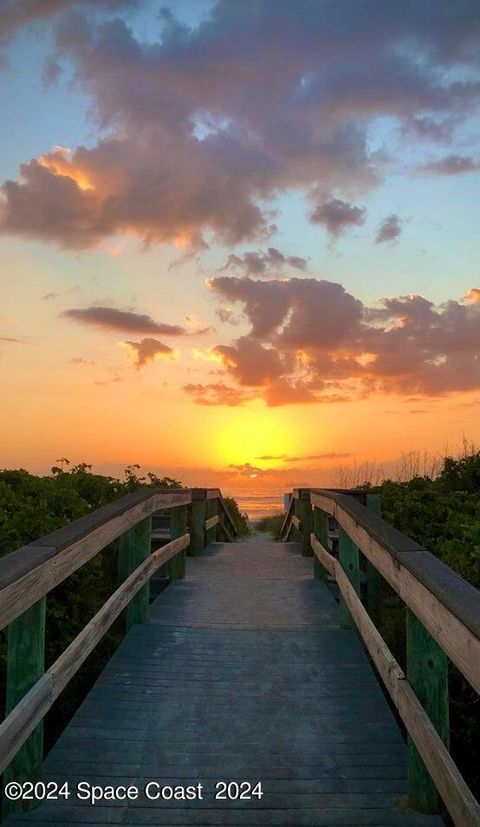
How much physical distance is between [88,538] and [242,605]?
12.1 feet

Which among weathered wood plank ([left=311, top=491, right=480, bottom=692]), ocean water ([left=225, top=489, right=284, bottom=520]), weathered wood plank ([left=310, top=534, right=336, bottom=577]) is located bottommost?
→ ocean water ([left=225, top=489, right=284, bottom=520])

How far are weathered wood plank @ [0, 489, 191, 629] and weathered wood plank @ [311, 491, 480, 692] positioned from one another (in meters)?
1.84

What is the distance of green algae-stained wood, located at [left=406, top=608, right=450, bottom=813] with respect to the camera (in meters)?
3.51

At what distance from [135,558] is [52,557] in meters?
2.82

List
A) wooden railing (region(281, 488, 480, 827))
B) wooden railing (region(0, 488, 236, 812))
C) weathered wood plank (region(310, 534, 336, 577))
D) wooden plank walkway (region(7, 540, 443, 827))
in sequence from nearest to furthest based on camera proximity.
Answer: wooden railing (region(281, 488, 480, 827)) < wooden railing (region(0, 488, 236, 812)) < wooden plank walkway (region(7, 540, 443, 827)) < weathered wood plank (region(310, 534, 336, 577))

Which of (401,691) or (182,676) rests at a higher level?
(401,691)

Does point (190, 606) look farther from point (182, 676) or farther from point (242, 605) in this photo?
point (182, 676)

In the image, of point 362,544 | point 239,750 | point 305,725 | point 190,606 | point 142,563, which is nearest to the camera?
point 239,750

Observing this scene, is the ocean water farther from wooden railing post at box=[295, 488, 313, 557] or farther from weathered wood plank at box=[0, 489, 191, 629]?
weathered wood plank at box=[0, 489, 191, 629]

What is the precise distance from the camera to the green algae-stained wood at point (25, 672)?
11.7 feet

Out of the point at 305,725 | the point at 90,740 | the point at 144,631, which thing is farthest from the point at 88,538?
the point at 144,631

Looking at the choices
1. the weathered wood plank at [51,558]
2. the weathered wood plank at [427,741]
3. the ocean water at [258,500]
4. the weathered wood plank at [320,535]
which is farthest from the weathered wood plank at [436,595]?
the ocean water at [258,500]

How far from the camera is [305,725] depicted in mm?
4613

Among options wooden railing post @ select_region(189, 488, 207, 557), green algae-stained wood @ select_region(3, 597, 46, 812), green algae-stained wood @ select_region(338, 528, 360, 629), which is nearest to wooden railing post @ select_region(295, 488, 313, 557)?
wooden railing post @ select_region(189, 488, 207, 557)
